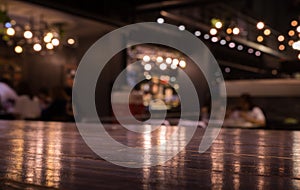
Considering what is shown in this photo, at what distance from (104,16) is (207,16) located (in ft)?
13.4

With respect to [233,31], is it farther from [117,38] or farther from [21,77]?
[21,77]

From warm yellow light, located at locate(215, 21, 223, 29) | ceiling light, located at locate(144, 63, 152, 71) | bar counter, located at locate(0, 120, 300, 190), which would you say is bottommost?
bar counter, located at locate(0, 120, 300, 190)

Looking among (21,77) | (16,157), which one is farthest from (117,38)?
(16,157)

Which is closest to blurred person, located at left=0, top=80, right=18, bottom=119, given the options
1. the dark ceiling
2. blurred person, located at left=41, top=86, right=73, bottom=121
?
blurred person, located at left=41, top=86, right=73, bottom=121

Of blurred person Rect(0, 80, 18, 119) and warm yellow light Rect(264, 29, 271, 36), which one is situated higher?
warm yellow light Rect(264, 29, 271, 36)


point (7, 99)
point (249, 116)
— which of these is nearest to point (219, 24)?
point (249, 116)

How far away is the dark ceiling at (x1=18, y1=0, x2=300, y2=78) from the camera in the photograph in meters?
7.12

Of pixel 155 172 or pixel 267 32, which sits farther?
pixel 267 32

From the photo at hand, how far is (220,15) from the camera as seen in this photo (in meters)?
10.1

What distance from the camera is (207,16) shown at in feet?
34.3

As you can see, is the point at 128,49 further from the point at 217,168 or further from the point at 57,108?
the point at 217,168

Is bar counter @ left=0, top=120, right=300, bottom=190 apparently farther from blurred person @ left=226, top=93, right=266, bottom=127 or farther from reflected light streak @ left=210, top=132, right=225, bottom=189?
blurred person @ left=226, top=93, right=266, bottom=127

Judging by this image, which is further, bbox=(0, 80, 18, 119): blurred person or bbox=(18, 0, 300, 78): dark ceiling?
bbox=(18, 0, 300, 78): dark ceiling

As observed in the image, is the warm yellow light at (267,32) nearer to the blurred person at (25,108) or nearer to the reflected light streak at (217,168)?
the blurred person at (25,108)
